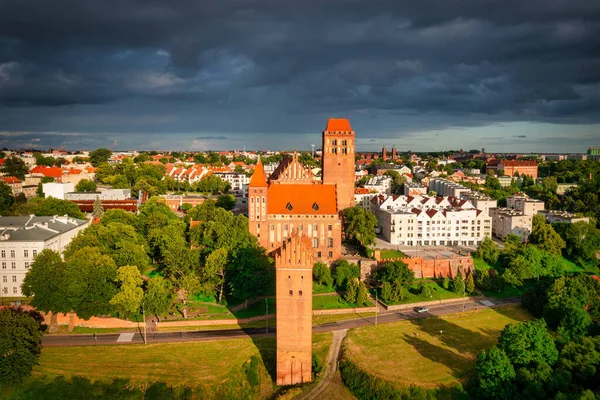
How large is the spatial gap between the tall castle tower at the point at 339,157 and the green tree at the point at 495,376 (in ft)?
175

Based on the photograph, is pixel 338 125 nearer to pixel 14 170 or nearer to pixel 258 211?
pixel 258 211

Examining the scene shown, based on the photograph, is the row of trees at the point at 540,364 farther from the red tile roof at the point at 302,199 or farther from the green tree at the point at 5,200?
the green tree at the point at 5,200

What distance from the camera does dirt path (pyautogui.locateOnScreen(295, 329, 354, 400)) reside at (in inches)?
2050

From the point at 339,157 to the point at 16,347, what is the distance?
6798 centimetres

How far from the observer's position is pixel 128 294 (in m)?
62.7

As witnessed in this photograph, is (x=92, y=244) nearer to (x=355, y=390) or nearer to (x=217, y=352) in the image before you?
(x=217, y=352)

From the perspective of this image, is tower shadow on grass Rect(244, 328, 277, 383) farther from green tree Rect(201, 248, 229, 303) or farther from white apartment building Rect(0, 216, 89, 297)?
white apartment building Rect(0, 216, 89, 297)

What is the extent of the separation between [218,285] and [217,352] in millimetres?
16636

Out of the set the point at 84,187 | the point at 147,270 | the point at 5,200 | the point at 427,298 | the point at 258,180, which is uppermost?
the point at 258,180

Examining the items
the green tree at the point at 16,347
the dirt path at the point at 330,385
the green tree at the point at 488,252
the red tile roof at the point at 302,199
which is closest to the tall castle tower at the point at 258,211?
the red tile roof at the point at 302,199

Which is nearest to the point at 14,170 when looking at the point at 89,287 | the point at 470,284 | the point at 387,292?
the point at 89,287

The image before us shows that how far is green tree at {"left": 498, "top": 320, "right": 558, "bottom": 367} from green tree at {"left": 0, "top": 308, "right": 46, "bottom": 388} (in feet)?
176

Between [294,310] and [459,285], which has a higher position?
[294,310]

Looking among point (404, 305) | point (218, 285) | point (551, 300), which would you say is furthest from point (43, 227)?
point (551, 300)
